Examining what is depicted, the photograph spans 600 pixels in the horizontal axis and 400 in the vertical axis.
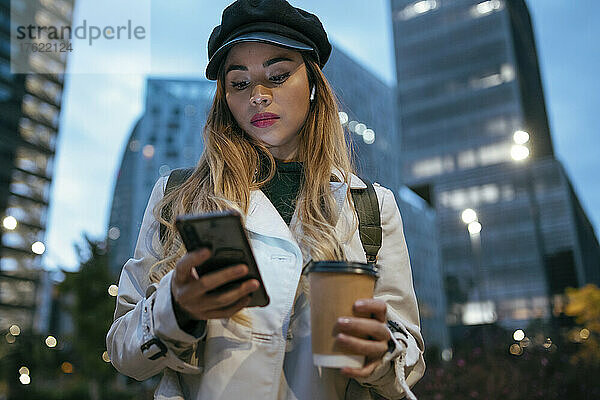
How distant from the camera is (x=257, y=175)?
1.33 metres

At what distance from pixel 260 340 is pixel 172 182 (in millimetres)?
461

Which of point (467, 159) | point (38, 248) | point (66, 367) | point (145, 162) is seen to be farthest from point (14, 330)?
point (467, 159)

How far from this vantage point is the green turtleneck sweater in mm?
1284

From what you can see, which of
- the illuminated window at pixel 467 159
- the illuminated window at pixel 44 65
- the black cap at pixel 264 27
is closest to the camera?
the black cap at pixel 264 27

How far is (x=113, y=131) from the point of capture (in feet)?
23.9

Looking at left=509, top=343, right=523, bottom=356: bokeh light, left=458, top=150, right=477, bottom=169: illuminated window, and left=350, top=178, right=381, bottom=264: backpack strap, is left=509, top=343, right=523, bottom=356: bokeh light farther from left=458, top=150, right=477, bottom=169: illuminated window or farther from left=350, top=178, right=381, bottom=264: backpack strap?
left=458, top=150, right=477, bottom=169: illuminated window

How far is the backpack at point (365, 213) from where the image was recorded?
1.19 meters

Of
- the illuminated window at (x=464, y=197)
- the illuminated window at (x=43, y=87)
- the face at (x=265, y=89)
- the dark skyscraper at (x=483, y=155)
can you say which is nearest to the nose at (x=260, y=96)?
the face at (x=265, y=89)

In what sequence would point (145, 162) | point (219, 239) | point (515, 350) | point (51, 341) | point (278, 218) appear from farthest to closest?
point (145, 162)
point (51, 341)
point (515, 350)
point (278, 218)
point (219, 239)

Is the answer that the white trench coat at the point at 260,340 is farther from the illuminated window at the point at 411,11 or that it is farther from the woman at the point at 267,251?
the illuminated window at the point at 411,11

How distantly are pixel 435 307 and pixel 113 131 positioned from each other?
96.6 feet

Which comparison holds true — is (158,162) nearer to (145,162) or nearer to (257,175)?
(145,162)

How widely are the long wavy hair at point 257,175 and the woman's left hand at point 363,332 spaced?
30 cm

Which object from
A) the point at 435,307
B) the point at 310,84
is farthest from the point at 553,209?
the point at 435,307
